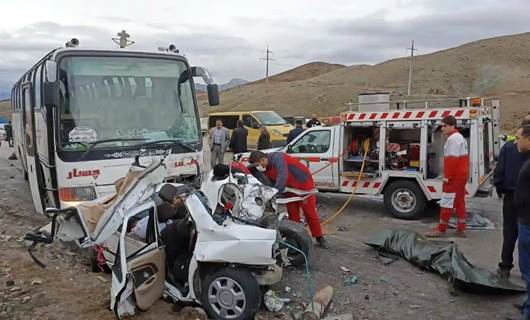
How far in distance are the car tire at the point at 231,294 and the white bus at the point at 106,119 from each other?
2.77m

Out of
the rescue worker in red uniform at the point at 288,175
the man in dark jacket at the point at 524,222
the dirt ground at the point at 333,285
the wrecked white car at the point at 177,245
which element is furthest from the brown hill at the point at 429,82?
the wrecked white car at the point at 177,245

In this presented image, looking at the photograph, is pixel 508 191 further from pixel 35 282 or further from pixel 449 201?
pixel 35 282

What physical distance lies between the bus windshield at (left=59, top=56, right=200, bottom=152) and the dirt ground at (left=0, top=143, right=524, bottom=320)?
1.62m

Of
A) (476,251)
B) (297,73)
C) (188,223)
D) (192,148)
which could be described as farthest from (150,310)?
(297,73)

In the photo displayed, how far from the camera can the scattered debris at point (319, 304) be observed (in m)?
4.84

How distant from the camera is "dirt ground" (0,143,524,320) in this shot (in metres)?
5.08

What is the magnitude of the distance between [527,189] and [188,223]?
127 inches

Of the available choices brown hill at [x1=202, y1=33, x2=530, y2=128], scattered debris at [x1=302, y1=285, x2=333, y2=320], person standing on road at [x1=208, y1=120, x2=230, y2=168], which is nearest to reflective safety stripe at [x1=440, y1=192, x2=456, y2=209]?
scattered debris at [x1=302, y1=285, x2=333, y2=320]

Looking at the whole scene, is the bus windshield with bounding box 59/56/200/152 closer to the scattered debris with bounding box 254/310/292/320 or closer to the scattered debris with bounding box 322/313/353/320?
the scattered debris with bounding box 254/310/292/320

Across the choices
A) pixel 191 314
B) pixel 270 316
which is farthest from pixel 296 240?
pixel 191 314

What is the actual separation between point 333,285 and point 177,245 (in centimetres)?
188

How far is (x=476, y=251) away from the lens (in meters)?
7.54

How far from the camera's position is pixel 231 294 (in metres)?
4.69

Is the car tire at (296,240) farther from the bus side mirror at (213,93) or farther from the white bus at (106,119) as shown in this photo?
the bus side mirror at (213,93)
